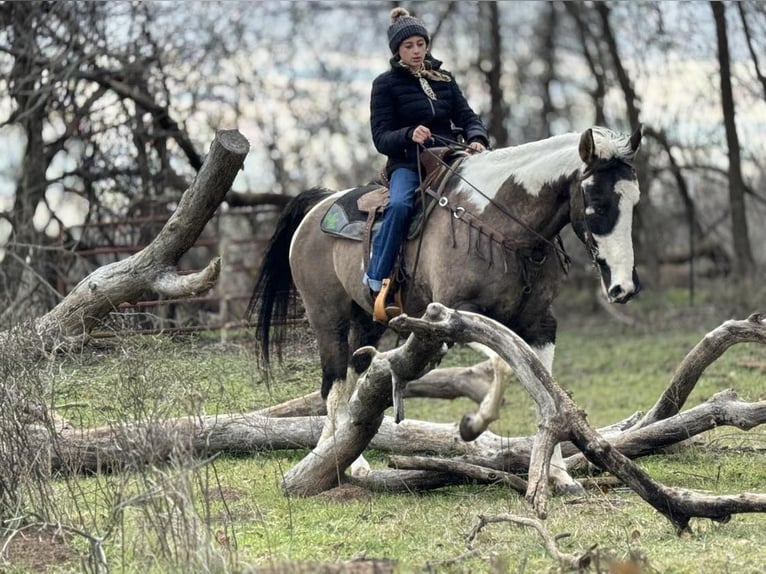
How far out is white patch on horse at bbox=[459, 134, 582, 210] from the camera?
755 centimetres

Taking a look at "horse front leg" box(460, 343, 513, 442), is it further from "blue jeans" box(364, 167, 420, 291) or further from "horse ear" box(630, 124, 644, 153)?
"blue jeans" box(364, 167, 420, 291)

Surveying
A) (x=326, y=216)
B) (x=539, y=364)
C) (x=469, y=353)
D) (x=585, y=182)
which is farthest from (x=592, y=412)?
(x=539, y=364)

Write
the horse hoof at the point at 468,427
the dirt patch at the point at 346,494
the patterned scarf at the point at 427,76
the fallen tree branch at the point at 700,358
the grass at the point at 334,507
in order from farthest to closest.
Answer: the patterned scarf at the point at 427,76 → the fallen tree branch at the point at 700,358 → the dirt patch at the point at 346,494 → the horse hoof at the point at 468,427 → the grass at the point at 334,507

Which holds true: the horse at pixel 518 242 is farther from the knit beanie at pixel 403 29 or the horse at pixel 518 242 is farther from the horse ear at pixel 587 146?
the knit beanie at pixel 403 29

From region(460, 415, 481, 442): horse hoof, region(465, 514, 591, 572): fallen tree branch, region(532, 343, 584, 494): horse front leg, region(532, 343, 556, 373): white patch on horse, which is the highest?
region(532, 343, 556, 373): white patch on horse

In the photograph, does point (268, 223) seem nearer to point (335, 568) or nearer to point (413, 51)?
point (413, 51)

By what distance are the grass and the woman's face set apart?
246 centimetres

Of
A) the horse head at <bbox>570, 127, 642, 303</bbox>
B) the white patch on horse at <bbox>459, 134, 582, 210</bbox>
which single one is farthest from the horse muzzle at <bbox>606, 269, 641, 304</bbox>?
the white patch on horse at <bbox>459, 134, 582, 210</bbox>

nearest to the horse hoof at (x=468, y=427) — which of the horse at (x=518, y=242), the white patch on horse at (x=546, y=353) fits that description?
the horse at (x=518, y=242)

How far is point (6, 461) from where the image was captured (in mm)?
6242

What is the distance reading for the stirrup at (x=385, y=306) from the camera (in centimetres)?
800

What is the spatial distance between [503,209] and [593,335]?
1305 cm

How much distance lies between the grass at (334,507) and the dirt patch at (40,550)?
0.34 ft

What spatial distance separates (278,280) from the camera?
966 cm
